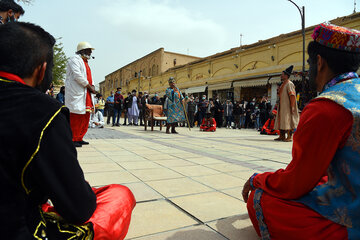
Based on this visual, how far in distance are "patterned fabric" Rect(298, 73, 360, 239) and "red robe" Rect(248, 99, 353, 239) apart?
0.09ft

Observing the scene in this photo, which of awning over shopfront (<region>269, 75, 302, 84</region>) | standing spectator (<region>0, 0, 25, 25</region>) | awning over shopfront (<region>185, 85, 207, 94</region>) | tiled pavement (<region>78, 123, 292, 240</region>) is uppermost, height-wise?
awning over shopfront (<region>185, 85, 207, 94</region>)

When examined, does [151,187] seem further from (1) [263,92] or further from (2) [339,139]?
(1) [263,92]

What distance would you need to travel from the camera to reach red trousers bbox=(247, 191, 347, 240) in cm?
120

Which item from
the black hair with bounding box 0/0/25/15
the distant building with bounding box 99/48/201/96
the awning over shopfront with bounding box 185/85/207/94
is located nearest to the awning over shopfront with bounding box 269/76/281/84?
the awning over shopfront with bounding box 185/85/207/94

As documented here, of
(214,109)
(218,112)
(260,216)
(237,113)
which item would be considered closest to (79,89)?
(260,216)

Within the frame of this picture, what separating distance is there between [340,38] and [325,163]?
2.03 ft

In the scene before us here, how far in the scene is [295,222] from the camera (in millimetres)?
1273

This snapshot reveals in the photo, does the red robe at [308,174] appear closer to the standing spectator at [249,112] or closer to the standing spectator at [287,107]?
the standing spectator at [287,107]

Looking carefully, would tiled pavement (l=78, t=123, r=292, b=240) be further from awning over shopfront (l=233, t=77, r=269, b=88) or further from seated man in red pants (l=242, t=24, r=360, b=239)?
awning over shopfront (l=233, t=77, r=269, b=88)

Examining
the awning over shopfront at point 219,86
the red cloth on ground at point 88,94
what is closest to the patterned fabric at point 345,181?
the red cloth on ground at point 88,94

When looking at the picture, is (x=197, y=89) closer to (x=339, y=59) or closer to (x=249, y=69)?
(x=249, y=69)

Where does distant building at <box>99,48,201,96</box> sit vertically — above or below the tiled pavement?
above

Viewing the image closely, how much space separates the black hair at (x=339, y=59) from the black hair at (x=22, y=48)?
131cm

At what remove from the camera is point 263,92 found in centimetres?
1777
